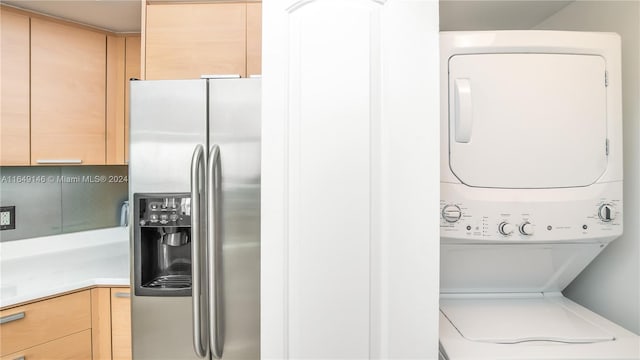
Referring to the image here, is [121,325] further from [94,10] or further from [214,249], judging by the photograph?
[94,10]

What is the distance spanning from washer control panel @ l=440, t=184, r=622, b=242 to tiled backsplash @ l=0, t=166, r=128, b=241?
7.22 ft

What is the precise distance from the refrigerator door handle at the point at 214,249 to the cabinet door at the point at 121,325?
0.64 metres

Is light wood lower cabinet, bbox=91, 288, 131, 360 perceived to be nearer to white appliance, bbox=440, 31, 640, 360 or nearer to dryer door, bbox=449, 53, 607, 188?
white appliance, bbox=440, 31, 640, 360

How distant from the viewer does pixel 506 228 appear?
3.52ft

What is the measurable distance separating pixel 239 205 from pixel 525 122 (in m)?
1.07

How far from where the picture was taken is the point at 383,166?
91 cm

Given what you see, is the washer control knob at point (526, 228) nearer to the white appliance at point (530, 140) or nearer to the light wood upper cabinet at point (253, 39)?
the white appliance at point (530, 140)

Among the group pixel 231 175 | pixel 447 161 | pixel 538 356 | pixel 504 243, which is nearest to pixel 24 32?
pixel 231 175

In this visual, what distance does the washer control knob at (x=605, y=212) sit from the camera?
42.8 inches

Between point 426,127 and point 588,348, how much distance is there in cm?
82

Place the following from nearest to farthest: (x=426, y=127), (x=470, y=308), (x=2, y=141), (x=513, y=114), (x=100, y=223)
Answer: (x=426, y=127)
(x=513, y=114)
(x=470, y=308)
(x=2, y=141)
(x=100, y=223)

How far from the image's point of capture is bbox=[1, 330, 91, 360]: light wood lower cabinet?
4.96 ft

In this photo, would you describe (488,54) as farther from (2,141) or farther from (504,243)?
(2,141)

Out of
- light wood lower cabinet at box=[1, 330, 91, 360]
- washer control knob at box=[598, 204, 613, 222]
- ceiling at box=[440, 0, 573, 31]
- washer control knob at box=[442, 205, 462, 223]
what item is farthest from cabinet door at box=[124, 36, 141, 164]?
washer control knob at box=[598, 204, 613, 222]
